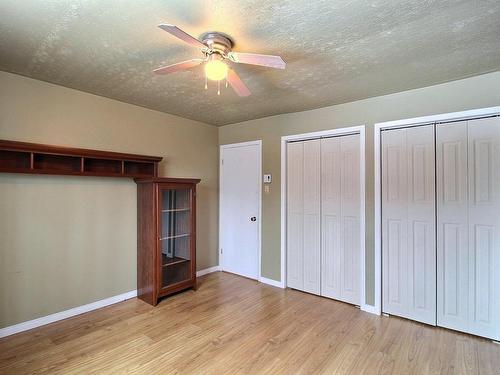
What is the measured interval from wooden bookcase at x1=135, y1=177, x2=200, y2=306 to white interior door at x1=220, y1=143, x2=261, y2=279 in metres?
0.92

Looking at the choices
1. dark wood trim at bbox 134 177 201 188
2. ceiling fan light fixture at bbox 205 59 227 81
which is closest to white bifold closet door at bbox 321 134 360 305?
dark wood trim at bbox 134 177 201 188

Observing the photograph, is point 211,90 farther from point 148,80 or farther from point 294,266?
point 294,266

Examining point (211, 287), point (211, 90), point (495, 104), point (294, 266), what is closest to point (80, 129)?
point (211, 90)

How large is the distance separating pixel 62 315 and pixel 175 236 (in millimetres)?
1403

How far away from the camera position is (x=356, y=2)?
1542mm

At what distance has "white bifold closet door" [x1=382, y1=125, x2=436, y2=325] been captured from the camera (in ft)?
9.12

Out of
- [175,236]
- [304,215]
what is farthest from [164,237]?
[304,215]

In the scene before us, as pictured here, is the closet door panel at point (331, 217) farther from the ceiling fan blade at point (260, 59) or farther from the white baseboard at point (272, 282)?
the ceiling fan blade at point (260, 59)

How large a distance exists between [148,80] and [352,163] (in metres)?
2.43

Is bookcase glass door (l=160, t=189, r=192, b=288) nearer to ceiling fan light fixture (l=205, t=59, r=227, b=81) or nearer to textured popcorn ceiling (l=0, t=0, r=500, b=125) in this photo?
textured popcorn ceiling (l=0, t=0, r=500, b=125)

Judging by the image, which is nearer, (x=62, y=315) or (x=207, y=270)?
(x=62, y=315)

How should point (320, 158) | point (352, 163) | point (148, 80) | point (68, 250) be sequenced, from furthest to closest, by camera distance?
point (320, 158), point (352, 163), point (68, 250), point (148, 80)

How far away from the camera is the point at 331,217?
11.2ft

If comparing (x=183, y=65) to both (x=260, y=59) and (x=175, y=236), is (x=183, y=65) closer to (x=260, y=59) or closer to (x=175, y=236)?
(x=260, y=59)
